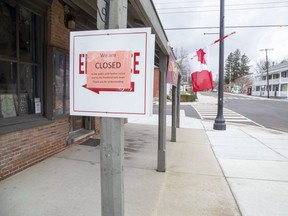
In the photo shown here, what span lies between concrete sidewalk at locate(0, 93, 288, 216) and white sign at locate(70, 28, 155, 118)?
1974 mm

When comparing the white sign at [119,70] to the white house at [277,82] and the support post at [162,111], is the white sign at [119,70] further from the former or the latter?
the white house at [277,82]

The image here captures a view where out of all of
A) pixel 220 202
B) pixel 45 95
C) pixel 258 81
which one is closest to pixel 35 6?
pixel 45 95

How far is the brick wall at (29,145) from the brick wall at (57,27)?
1.79m

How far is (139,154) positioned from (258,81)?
8933cm

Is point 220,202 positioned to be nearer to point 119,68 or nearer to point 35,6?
point 119,68

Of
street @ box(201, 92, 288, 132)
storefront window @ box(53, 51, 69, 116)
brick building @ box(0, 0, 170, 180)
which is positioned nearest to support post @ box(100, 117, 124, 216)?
brick building @ box(0, 0, 170, 180)

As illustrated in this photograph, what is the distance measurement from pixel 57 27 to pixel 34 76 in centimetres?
125

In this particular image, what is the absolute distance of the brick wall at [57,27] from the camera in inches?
241

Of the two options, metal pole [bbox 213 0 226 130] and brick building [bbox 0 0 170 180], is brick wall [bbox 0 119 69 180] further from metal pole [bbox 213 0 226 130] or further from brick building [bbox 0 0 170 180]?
metal pole [bbox 213 0 226 130]

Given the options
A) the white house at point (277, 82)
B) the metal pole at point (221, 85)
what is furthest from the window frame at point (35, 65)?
the white house at point (277, 82)

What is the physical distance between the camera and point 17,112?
216 inches

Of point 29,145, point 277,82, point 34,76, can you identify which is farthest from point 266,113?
point 277,82

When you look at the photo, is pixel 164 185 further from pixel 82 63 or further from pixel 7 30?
pixel 7 30

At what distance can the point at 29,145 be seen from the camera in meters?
5.42
